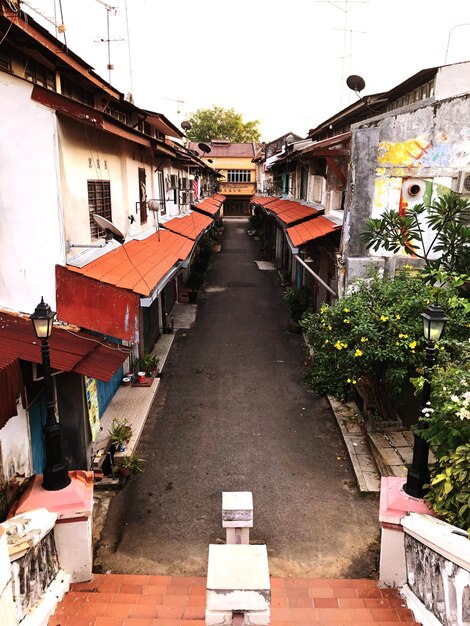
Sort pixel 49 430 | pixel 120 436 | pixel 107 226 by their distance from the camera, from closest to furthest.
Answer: pixel 49 430 < pixel 107 226 < pixel 120 436

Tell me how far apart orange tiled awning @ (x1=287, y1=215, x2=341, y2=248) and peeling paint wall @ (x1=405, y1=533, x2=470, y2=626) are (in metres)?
9.00

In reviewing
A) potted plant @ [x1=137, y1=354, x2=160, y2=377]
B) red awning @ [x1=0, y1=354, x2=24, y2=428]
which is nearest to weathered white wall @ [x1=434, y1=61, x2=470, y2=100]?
potted plant @ [x1=137, y1=354, x2=160, y2=377]

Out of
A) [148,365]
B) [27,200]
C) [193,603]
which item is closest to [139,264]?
[27,200]

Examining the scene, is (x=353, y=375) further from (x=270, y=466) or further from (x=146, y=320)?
(x=146, y=320)

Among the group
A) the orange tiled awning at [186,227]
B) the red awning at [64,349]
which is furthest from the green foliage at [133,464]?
the orange tiled awning at [186,227]

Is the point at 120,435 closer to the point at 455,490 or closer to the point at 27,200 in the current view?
the point at 27,200

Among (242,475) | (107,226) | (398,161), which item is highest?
(398,161)

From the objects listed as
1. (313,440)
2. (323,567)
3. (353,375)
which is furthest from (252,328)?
(323,567)

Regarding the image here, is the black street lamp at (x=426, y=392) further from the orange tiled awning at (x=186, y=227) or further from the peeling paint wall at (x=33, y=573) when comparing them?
the orange tiled awning at (x=186, y=227)

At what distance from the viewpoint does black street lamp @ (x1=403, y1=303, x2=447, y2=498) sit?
5734 millimetres

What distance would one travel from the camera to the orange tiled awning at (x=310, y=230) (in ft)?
42.7

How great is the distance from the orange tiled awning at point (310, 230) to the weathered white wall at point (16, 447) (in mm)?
8723

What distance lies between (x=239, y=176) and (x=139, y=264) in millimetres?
50395

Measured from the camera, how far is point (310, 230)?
14422 mm
